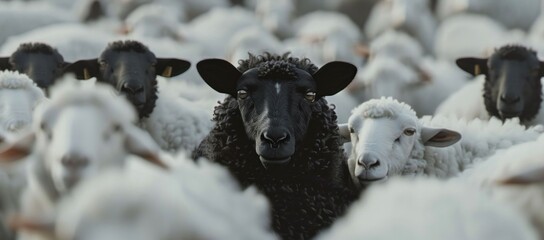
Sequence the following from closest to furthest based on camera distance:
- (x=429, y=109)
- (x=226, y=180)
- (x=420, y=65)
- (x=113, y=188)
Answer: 1. (x=113, y=188)
2. (x=226, y=180)
3. (x=429, y=109)
4. (x=420, y=65)

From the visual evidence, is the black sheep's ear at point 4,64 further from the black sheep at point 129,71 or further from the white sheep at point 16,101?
the white sheep at point 16,101

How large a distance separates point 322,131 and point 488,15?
968 cm

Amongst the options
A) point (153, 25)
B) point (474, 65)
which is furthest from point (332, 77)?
point (153, 25)

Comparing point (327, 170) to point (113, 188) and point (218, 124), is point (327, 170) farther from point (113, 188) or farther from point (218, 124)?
point (113, 188)

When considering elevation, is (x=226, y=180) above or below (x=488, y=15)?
below

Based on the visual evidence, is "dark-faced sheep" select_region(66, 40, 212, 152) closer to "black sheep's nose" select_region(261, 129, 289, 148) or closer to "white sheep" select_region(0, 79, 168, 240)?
"black sheep's nose" select_region(261, 129, 289, 148)

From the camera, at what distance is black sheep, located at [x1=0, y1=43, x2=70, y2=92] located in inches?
266

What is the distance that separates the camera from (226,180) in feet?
10.7

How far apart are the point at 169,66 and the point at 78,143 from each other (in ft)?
11.2

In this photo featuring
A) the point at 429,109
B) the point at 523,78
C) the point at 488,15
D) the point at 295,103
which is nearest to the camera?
the point at 295,103

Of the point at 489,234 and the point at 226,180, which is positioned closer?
the point at 489,234

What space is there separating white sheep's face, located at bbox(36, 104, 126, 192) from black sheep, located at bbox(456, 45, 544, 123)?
3.69 m

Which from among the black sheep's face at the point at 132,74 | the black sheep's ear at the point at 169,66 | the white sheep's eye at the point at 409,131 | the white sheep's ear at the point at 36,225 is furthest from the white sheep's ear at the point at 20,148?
the black sheep's ear at the point at 169,66

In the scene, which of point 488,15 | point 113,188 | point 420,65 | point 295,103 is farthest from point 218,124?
point 488,15
